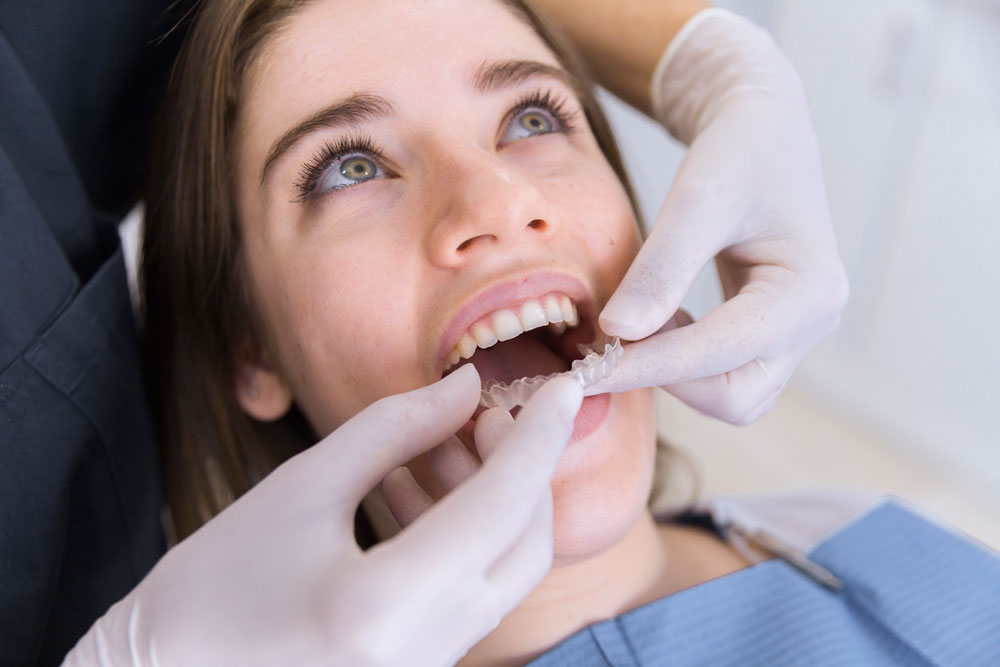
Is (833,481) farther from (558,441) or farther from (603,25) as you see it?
(558,441)

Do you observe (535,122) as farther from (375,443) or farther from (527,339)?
(375,443)

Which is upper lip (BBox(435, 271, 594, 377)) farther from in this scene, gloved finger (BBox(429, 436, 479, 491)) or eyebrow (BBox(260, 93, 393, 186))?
eyebrow (BBox(260, 93, 393, 186))

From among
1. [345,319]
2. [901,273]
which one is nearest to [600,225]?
[345,319]

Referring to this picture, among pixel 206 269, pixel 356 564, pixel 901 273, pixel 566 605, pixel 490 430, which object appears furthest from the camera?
pixel 901 273

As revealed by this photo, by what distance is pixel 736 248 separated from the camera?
3.54 feet

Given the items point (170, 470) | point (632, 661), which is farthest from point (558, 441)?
point (170, 470)

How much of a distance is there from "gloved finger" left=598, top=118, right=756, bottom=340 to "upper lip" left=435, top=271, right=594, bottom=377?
3.2 inches

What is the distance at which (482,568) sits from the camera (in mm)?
672

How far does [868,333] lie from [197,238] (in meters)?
2.20

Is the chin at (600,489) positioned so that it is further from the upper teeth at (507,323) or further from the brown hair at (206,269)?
the brown hair at (206,269)

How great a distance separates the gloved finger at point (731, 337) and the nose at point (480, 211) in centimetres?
17

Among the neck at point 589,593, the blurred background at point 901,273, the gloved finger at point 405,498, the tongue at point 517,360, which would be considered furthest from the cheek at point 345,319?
the blurred background at point 901,273

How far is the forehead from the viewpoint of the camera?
938 mm

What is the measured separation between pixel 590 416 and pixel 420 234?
11.0 inches
